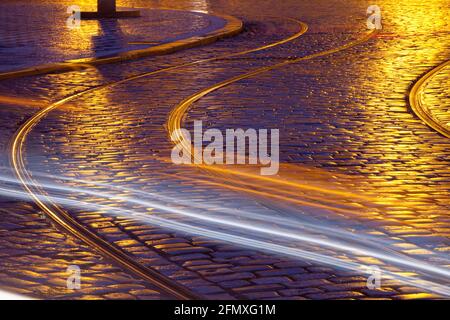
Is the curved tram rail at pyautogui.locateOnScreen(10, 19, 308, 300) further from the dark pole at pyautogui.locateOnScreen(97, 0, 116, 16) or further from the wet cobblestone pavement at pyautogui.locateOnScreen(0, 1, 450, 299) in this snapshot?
the dark pole at pyautogui.locateOnScreen(97, 0, 116, 16)

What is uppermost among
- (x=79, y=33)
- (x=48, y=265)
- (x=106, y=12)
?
(x=106, y=12)

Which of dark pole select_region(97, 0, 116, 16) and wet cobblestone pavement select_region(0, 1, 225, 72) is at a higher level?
dark pole select_region(97, 0, 116, 16)

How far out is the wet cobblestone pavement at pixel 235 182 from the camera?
635 cm

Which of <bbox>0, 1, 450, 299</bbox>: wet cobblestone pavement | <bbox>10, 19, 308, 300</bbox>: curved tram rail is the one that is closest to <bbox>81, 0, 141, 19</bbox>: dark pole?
<bbox>0, 1, 450, 299</bbox>: wet cobblestone pavement

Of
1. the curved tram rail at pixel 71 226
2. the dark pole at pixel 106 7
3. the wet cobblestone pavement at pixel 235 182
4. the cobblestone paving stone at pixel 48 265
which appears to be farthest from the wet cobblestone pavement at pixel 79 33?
the cobblestone paving stone at pixel 48 265

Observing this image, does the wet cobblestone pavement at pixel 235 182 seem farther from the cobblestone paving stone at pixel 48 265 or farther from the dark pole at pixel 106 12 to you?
the dark pole at pixel 106 12

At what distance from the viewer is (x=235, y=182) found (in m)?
8.67

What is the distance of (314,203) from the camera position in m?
7.95

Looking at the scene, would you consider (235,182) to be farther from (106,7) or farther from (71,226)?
(106,7)

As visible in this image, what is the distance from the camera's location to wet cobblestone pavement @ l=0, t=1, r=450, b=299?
635cm

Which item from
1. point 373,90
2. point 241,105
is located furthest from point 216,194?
point 373,90

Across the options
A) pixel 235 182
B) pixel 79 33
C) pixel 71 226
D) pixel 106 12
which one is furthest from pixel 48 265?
pixel 106 12

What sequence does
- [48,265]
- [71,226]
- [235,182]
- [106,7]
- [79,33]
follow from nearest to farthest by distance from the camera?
[48,265] < [71,226] < [235,182] < [79,33] < [106,7]
